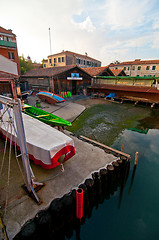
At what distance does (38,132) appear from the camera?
20.8 ft

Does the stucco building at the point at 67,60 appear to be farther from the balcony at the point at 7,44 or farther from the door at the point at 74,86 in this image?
the door at the point at 74,86

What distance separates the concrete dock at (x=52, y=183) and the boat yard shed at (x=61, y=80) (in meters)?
17.5

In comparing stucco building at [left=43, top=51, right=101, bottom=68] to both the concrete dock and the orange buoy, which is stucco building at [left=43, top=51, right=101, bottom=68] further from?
the orange buoy

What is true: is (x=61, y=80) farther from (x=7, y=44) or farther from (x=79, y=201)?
(x=79, y=201)

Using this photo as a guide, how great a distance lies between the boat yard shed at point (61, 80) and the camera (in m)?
22.1

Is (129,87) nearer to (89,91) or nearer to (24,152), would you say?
(89,91)

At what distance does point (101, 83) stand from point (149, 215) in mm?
26532

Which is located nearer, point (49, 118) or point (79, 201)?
point (79, 201)

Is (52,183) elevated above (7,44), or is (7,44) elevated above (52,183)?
(7,44)

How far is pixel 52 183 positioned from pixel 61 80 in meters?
21.0

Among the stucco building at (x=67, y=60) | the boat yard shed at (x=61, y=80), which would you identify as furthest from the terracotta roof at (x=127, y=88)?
the stucco building at (x=67, y=60)

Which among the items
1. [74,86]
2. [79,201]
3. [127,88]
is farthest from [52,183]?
[74,86]

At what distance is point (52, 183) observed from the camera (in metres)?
5.14

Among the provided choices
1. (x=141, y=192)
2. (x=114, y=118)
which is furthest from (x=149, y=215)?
(x=114, y=118)
